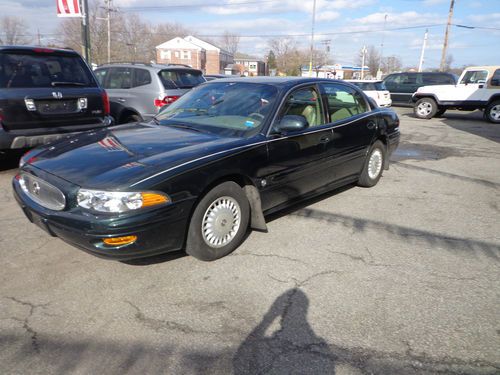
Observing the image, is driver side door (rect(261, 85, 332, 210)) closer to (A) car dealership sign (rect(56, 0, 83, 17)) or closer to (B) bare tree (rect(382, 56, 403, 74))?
(A) car dealership sign (rect(56, 0, 83, 17))

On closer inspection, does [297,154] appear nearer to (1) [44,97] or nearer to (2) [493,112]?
(1) [44,97]

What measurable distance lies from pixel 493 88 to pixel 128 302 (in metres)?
15.6

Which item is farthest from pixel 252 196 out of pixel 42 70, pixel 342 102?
pixel 42 70

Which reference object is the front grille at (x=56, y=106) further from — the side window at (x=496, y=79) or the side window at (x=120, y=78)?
the side window at (x=496, y=79)

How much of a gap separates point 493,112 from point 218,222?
15.0 metres

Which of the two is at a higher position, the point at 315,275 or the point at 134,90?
the point at 134,90

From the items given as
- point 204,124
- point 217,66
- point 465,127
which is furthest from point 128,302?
point 217,66

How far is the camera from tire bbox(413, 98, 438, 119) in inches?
608

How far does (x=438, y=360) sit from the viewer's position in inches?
88.0

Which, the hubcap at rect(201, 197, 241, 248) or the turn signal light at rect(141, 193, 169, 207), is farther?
the hubcap at rect(201, 197, 241, 248)

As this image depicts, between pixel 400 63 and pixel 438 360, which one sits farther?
pixel 400 63

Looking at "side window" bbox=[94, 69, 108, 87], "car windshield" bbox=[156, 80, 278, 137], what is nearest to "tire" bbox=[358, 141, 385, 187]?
"car windshield" bbox=[156, 80, 278, 137]

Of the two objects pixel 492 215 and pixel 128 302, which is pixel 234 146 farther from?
pixel 492 215

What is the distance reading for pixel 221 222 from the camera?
3.27 meters
